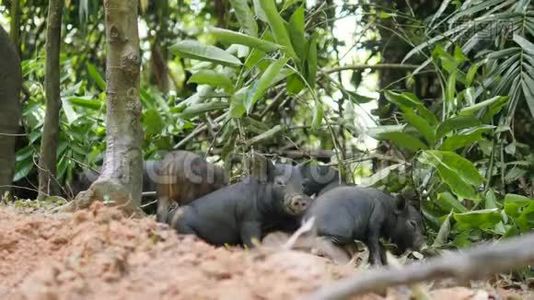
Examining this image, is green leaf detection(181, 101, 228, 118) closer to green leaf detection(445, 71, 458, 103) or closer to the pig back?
the pig back

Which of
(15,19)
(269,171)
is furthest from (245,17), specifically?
(15,19)

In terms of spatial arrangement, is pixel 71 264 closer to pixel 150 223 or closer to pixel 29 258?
pixel 150 223

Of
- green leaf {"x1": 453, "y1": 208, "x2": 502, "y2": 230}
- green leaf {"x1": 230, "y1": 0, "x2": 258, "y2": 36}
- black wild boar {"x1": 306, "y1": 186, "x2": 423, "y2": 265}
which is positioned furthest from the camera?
green leaf {"x1": 230, "y1": 0, "x2": 258, "y2": 36}

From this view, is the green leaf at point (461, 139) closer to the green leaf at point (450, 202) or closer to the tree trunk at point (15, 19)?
the green leaf at point (450, 202)

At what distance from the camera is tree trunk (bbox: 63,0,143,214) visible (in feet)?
9.97

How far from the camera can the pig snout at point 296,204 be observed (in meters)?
3.58

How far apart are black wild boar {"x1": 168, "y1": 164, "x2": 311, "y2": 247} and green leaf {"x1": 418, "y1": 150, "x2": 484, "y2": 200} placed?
2.04 ft

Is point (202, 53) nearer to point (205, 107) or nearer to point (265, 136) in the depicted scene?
point (205, 107)

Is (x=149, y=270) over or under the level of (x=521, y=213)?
over

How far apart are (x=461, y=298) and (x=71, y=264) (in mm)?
977

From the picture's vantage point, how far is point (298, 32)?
4.00 meters

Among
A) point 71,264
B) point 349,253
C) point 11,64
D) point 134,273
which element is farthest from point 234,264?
point 11,64

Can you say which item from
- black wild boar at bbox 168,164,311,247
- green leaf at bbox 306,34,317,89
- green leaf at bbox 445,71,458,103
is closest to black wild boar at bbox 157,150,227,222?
black wild boar at bbox 168,164,311,247

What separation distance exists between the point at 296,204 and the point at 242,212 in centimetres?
23
